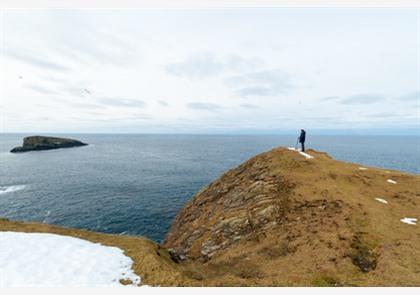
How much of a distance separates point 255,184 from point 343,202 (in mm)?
11133

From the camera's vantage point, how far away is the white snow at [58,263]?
10961mm

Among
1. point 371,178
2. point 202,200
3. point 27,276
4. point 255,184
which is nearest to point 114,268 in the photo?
point 27,276

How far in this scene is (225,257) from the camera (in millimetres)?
19656

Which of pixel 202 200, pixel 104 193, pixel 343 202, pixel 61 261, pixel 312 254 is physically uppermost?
pixel 343 202

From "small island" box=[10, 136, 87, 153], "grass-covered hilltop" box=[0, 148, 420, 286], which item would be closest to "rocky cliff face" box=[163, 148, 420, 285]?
"grass-covered hilltop" box=[0, 148, 420, 286]

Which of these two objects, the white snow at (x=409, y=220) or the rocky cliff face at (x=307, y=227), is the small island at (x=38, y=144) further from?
the white snow at (x=409, y=220)

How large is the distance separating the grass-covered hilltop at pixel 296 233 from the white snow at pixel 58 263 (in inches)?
44.3

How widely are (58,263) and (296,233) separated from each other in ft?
62.5

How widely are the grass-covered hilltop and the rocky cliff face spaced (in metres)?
0.08

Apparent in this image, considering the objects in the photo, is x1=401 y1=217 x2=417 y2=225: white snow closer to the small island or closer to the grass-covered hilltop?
the grass-covered hilltop

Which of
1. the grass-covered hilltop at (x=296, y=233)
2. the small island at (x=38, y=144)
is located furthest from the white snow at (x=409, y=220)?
the small island at (x=38, y=144)

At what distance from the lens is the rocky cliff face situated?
13.7m

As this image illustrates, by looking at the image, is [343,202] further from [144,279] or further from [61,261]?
[61,261]

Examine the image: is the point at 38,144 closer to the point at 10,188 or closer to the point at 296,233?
the point at 10,188
